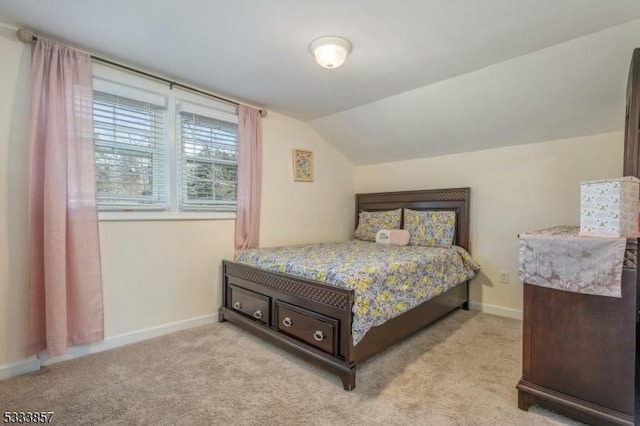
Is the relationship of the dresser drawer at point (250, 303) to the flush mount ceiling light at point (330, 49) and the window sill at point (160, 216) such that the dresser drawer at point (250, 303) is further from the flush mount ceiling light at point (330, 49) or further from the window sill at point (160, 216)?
the flush mount ceiling light at point (330, 49)

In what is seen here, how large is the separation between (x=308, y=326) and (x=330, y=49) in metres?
1.83

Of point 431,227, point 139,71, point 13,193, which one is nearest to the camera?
point 13,193

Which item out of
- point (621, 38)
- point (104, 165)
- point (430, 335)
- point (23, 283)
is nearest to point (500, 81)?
point (621, 38)

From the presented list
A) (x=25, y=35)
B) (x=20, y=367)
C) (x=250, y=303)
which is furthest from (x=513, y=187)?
(x=20, y=367)

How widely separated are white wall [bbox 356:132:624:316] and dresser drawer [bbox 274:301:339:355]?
211 centimetres

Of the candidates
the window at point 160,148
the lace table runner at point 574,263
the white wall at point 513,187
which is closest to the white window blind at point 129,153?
the window at point 160,148

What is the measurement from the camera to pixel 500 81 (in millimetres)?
2494

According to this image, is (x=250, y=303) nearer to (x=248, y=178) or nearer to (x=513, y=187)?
(x=248, y=178)

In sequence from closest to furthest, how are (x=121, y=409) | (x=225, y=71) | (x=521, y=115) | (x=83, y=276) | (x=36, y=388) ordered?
(x=121, y=409), (x=36, y=388), (x=83, y=276), (x=225, y=71), (x=521, y=115)

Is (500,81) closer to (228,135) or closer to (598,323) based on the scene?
(598,323)

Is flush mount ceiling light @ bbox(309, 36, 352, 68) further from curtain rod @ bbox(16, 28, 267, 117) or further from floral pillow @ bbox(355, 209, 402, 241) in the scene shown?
floral pillow @ bbox(355, 209, 402, 241)

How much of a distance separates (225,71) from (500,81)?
2.19 metres

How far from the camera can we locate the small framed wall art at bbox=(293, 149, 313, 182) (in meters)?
3.66

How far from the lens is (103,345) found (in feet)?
7.61
